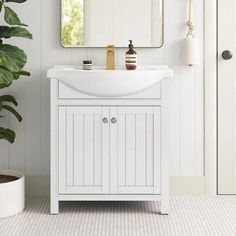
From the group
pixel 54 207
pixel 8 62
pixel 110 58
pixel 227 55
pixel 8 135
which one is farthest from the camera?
pixel 227 55

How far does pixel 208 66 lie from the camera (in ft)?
13.3

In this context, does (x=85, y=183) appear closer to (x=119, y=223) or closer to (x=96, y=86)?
(x=119, y=223)

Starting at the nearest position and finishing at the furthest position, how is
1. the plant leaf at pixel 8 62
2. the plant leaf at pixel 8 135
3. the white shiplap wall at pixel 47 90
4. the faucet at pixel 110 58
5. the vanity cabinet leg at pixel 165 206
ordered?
the plant leaf at pixel 8 62 < the vanity cabinet leg at pixel 165 206 < the plant leaf at pixel 8 135 < the faucet at pixel 110 58 < the white shiplap wall at pixel 47 90

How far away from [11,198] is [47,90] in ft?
2.62

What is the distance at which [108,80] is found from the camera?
3535 millimetres

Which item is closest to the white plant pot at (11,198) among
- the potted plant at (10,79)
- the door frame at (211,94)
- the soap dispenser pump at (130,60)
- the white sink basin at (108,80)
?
the potted plant at (10,79)

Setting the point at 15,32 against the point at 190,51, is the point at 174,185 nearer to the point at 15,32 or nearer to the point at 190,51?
the point at 190,51

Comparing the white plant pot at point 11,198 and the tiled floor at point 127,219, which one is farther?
the white plant pot at point 11,198

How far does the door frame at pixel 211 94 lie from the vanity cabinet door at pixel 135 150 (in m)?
0.58

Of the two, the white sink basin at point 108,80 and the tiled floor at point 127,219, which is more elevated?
the white sink basin at point 108,80

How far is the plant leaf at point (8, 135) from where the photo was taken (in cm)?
377

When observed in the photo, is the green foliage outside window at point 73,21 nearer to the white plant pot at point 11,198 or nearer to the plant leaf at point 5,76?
the plant leaf at point 5,76

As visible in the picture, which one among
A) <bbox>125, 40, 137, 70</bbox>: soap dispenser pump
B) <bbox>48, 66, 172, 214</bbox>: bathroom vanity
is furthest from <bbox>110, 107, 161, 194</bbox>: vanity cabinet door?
<bbox>125, 40, 137, 70</bbox>: soap dispenser pump

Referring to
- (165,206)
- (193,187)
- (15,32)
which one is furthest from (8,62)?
(193,187)
